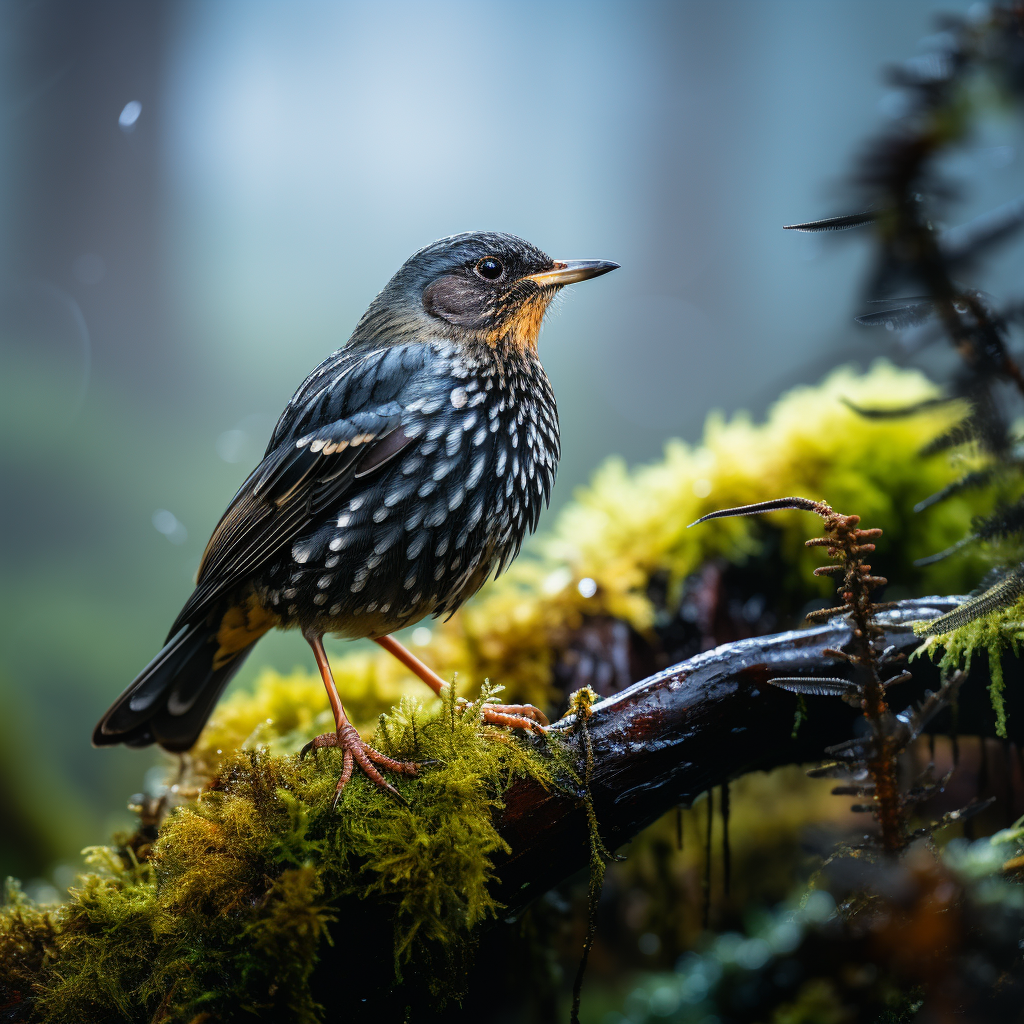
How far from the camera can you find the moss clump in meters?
1.67

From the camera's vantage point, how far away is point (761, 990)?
1.38m

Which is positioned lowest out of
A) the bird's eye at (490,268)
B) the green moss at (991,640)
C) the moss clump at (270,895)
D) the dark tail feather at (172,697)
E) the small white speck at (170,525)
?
the green moss at (991,640)

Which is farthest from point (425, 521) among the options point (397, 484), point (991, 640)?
point (991, 640)

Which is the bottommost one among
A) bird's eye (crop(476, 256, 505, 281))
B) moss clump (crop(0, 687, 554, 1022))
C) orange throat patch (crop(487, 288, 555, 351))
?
moss clump (crop(0, 687, 554, 1022))

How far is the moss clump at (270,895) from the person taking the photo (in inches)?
65.9

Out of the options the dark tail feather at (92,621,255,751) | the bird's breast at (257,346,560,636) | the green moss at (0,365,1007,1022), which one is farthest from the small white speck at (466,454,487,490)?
the dark tail feather at (92,621,255,751)

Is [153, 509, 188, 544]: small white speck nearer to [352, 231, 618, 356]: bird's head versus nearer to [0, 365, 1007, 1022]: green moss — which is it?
[0, 365, 1007, 1022]: green moss

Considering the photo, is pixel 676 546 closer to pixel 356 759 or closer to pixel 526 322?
pixel 526 322

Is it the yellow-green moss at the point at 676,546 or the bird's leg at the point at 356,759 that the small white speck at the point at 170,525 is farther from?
the bird's leg at the point at 356,759

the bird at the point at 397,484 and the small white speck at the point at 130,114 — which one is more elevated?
the small white speck at the point at 130,114

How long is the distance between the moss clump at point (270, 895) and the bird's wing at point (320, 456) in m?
0.78

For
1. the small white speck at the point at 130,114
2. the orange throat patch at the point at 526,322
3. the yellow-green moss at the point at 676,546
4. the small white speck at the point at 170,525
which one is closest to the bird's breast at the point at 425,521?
the orange throat patch at the point at 526,322

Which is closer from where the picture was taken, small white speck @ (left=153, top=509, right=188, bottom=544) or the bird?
the bird

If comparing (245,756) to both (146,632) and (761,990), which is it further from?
(146,632)
